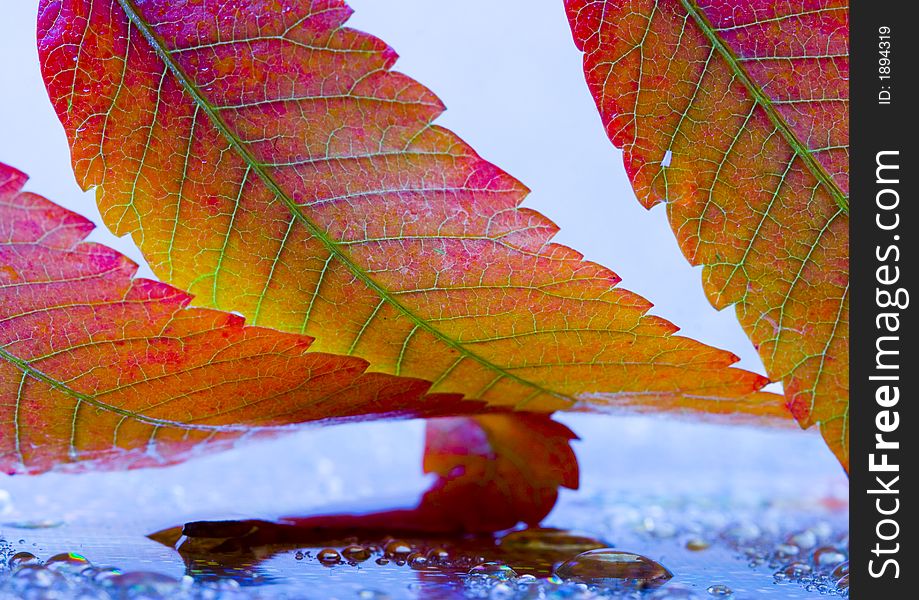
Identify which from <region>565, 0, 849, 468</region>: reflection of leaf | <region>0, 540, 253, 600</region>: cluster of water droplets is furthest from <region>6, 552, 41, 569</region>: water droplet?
<region>565, 0, 849, 468</region>: reflection of leaf

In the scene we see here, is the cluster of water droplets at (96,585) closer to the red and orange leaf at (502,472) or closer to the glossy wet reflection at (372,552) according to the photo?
the glossy wet reflection at (372,552)

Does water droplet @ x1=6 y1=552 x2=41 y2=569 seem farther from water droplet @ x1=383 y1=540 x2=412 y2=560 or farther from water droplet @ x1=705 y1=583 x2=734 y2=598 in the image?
water droplet @ x1=705 y1=583 x2=734 y2=598

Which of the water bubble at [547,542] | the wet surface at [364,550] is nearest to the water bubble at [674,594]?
the wet surface at [364,550]

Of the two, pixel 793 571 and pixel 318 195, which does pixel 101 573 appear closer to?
pixel 318 195

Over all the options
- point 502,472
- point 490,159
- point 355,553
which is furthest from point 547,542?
point 490,159
